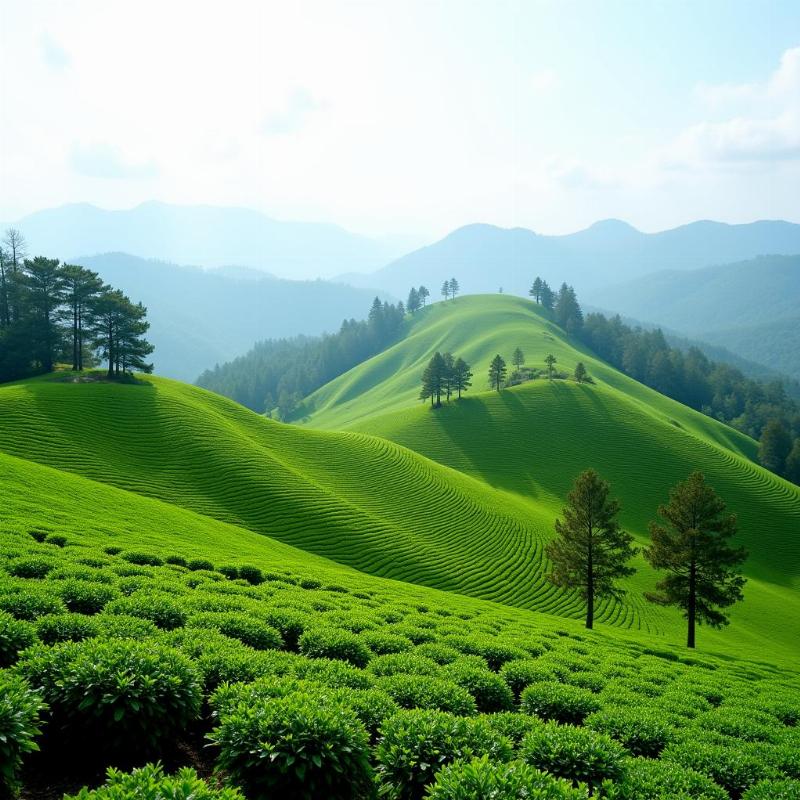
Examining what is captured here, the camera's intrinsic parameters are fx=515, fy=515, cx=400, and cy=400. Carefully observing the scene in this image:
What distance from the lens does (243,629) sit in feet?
42.6

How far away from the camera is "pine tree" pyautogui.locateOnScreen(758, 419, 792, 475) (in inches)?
3848

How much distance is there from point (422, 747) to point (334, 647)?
5567 mm

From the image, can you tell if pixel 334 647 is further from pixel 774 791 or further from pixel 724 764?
pixel 774 791

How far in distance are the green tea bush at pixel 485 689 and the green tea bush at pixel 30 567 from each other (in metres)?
12.1

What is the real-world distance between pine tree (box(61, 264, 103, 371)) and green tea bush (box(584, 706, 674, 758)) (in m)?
63.5

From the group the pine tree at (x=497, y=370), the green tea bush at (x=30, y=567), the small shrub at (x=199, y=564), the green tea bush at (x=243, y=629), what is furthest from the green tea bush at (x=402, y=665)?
the pine tree at (x=497, y=370)

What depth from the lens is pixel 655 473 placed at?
8031cm

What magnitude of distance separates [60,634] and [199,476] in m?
33.4

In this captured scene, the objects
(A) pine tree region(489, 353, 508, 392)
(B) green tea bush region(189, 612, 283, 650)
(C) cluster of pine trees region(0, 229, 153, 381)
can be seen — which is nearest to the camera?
(B) green tea bush region(189, 612, 283, 650)

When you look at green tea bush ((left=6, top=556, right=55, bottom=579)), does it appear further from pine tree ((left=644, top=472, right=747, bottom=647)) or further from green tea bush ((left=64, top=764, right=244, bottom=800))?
pine tree ((left=644, top=472, right=747, bottom=647))

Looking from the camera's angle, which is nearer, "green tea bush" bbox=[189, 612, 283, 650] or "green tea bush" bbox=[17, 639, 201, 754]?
"green tea bush" bbox=[17, 639, 201, 754]

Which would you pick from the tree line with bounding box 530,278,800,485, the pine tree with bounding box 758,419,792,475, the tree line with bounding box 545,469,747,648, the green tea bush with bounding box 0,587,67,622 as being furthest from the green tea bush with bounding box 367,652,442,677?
the tree line with bounding box 530,278,800,485

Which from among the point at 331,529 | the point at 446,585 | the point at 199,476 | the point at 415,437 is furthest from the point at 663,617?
the point at 415,437

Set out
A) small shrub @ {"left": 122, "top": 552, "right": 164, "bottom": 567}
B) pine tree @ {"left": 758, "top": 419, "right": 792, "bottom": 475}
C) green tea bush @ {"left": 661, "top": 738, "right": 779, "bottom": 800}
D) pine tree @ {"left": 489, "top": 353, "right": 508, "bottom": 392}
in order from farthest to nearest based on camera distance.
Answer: pine tree @ {"left": 489, "top": 353, "right": 508, "bottom": 392}
pine tree @ {"left": 758, "top": 419, "right": 792, "bottom": 475}
small shrub @ {"left": 122, "top": 552, "right": 164, "bottom": 567}
green tea bush @ {"left": 661, "top": 738, "right": 779, "bottom": 800}
